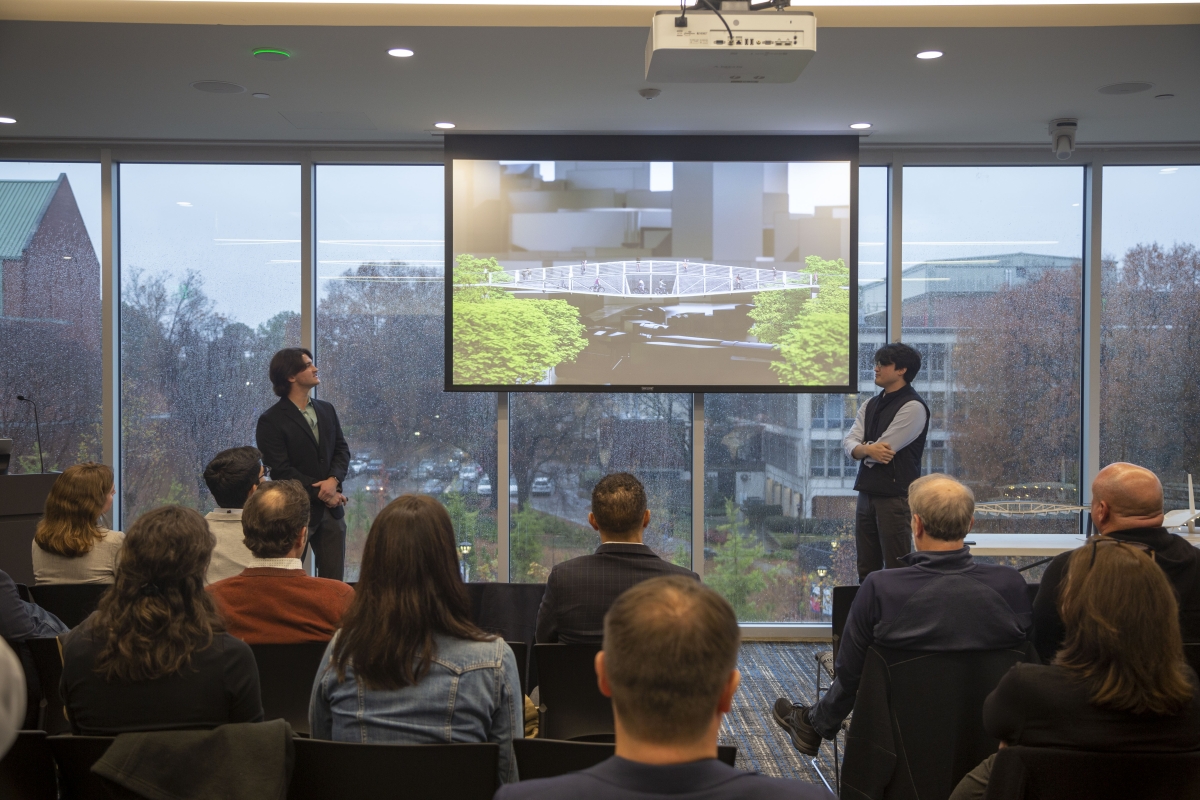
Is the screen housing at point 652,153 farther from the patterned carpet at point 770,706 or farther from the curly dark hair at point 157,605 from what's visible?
the curly dark hair at point 157,605

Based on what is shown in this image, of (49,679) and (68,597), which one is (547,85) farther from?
(49,679)

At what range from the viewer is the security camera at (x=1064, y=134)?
4.86 metres

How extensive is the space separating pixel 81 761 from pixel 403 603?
2.07 ft

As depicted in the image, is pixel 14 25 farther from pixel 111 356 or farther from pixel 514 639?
pixel 514 639

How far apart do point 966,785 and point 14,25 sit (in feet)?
13.8

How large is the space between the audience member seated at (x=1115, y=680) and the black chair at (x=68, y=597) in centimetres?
263

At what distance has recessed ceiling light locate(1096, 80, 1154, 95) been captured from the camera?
4258mm

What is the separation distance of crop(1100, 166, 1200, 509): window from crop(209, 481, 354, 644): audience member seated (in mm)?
4957

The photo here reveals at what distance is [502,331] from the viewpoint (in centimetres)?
529

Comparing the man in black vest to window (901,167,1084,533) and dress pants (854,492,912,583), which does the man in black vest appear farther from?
window (901,167,1084,533)

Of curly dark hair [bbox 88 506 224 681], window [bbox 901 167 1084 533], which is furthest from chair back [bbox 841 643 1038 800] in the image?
window [bbox 901 167 1084 533]

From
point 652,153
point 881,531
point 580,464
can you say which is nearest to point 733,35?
point 652,153

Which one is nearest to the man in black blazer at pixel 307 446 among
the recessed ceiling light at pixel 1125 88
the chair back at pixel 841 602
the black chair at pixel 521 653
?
the black chair at pixel 521 653

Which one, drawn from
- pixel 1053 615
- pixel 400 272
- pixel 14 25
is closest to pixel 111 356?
pixel 400 272
